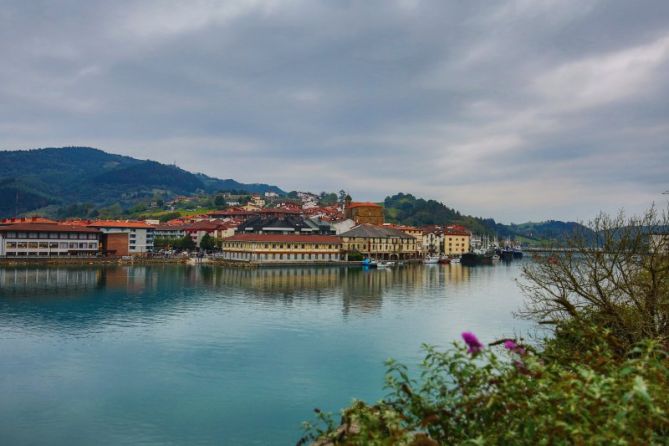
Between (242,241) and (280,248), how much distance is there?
5.14m

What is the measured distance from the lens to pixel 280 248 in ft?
225

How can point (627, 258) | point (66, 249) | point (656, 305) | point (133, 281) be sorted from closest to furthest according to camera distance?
point (656, 305)
point (627, 258)
point (133, 281)
point (66, 249)

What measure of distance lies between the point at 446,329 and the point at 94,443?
16.2 metres

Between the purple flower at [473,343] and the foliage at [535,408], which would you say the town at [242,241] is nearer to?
the foliage at [535,408]

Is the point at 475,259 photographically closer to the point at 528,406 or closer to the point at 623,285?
the point at 623,285

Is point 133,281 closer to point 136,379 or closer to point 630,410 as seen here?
point 136,379

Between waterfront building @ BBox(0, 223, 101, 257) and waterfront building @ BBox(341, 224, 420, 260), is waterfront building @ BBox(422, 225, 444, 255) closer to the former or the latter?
waterfront building @ BBox(341, 224, 420, 260)

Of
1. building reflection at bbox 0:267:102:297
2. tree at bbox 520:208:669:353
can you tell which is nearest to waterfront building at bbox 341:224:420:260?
building reflection at bbox 0:267:102:297

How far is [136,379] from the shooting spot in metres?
15.6

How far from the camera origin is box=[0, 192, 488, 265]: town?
214 ft

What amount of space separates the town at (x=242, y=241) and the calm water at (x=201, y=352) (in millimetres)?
27754

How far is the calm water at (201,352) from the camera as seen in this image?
12.2m

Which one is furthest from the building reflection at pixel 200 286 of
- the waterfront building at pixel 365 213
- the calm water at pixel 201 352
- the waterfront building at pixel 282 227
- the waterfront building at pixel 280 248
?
the waterfront building at pixel 365 213

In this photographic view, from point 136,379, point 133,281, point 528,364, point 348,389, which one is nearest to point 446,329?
point 348,389
